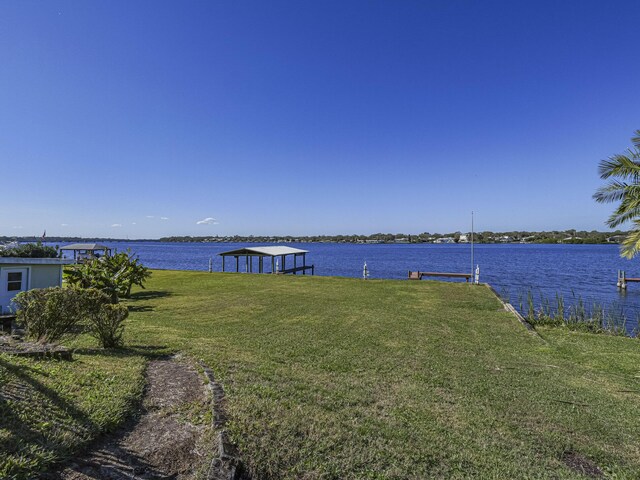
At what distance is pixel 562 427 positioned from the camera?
15.2ft

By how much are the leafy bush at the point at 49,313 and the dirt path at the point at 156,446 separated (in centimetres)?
320

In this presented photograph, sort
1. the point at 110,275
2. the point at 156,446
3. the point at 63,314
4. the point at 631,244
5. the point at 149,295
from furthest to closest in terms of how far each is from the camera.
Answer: the point at 149,295
the point at 110,275
the point at 631,244
the point at 63,314
the point at 156,446

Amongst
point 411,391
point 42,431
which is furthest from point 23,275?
point 411,391

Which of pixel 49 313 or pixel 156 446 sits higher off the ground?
pixel 49 313

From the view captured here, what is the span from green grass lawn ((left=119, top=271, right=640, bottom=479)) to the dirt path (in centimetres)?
45

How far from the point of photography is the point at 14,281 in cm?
1272

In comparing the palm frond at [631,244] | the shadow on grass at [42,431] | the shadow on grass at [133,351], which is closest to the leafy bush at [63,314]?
the shadow on grass at [133,351]

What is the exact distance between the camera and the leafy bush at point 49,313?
22.1 feet

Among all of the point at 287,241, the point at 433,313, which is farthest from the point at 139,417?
the point at 287,241

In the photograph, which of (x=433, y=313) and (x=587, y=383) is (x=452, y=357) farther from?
(x=433, y=313)

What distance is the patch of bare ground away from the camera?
3.66 m

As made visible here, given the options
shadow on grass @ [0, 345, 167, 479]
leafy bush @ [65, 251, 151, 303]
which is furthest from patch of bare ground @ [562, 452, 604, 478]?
leafy bush @ [65, 251, 151, 303]

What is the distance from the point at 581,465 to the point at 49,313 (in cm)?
846

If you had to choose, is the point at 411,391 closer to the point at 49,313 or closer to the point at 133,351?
the point at 133,351
